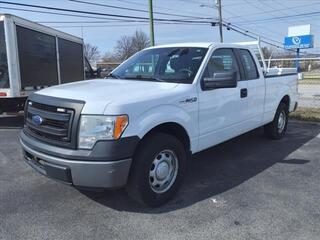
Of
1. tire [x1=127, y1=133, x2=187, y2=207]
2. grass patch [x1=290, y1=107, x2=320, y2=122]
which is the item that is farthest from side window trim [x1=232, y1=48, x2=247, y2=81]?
grass patch [x1=290, y1=107, x2=320, y2=122]

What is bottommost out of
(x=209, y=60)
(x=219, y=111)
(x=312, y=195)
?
(x=312, y=195)

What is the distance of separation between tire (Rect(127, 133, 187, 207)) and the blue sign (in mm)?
48875

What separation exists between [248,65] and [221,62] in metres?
0.86

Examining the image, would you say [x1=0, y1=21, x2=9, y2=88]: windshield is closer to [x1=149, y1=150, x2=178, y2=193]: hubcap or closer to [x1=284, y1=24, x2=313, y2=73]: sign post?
[x1=149, y1=150, x2=178, y2=193]: hubcap

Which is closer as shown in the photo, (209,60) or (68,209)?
(68,209)

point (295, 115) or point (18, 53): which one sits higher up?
point (18, 53)

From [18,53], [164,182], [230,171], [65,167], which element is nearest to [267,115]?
[230,171]

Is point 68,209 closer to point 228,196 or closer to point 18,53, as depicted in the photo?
point 228,196

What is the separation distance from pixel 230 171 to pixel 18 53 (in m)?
6.02

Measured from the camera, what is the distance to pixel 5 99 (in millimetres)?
9156

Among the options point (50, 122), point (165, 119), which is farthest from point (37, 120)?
point (165, 119)

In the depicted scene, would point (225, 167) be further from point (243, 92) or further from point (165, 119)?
point (165, 119)

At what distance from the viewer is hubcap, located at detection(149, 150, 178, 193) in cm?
423

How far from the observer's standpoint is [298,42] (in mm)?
51750
